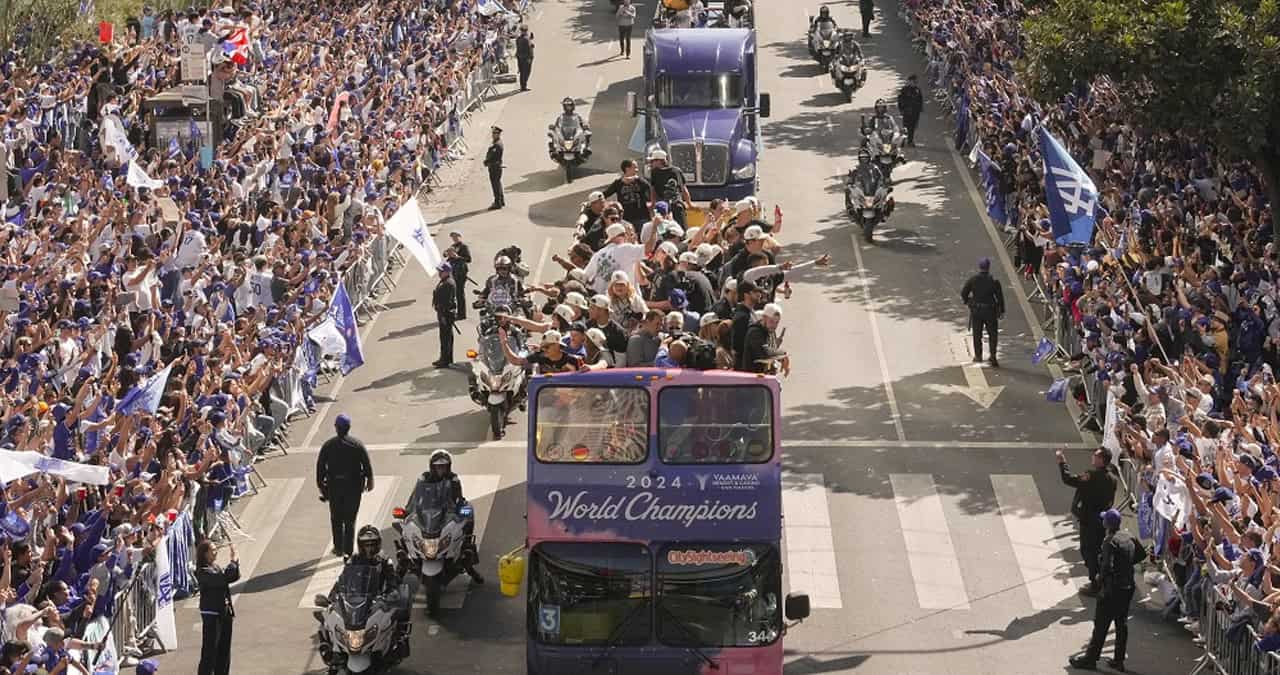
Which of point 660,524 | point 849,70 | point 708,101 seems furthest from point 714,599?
point 849,70

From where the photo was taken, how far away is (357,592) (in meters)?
20.9

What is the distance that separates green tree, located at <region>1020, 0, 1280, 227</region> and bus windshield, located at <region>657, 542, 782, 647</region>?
12.4m

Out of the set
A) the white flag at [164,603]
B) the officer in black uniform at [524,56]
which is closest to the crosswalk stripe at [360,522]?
the white flag at [164,603]

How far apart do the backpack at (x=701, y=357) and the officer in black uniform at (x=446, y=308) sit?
1117cm

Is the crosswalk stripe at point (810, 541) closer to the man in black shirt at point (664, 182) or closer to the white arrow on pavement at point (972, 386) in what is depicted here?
the white arrow on pavement at point (972, 386)

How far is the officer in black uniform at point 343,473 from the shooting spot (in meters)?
23.8

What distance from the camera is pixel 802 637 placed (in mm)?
22453

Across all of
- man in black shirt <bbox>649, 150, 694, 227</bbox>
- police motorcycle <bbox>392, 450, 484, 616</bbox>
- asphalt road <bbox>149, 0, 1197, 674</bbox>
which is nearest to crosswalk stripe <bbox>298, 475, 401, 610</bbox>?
asphalt road <bbox>149, 0, 1197, 674</bbox>

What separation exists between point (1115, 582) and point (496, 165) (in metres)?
21.9

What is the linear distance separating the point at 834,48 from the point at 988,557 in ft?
99.9

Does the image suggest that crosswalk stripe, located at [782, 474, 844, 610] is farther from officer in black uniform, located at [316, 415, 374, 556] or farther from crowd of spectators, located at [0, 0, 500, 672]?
crowd of spectators, located at [0, 0, 500, 672]

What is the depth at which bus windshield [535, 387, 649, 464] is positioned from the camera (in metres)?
19.2

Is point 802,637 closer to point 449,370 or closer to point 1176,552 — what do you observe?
point 1176,552

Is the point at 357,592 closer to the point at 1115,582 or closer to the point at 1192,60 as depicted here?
the point at 1115,582
